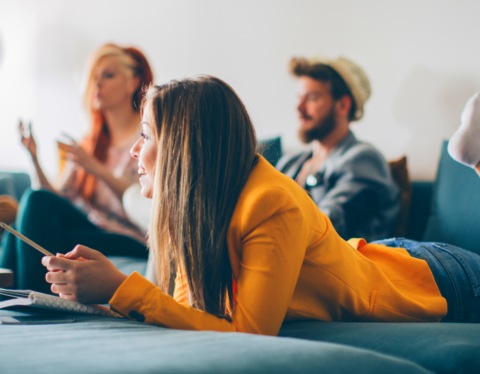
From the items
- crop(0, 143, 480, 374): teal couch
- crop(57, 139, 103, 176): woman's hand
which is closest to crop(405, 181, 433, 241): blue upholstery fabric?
crop(0, 143, 480, 374): teal couch

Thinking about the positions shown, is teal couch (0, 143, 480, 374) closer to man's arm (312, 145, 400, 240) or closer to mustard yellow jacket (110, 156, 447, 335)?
mustard yellow jacket (110, 156, 447, 335)

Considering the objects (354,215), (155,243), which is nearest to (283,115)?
(354,215)

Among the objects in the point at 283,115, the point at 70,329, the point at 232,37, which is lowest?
the point at 70,329

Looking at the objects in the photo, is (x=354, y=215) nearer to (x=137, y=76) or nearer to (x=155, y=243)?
(x=155, y=243)

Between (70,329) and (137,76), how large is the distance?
173 cm

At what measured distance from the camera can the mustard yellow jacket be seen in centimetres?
58

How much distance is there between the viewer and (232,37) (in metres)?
2.07

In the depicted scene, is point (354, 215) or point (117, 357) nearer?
point (117, 357)

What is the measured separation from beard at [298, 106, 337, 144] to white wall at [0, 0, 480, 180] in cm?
18

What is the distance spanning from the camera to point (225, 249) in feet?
2.14

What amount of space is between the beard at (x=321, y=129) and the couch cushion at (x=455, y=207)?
436mm

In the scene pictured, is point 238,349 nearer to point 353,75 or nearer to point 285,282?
point 285,282

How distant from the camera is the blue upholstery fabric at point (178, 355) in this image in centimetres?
A: 39

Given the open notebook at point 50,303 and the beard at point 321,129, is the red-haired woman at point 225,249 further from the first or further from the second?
the beard at point 321,129
